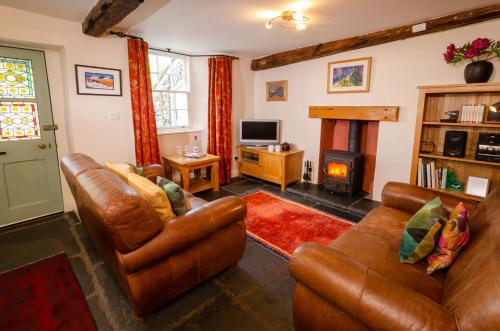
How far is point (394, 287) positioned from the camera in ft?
3.37

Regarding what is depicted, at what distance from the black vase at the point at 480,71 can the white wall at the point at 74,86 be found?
382cm

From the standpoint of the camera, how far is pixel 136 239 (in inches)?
54.4

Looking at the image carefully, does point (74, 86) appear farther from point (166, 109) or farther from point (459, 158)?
point (459, 158)

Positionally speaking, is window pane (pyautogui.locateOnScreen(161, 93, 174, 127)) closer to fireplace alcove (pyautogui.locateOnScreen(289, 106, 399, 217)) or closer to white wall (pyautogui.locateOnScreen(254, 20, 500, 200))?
white wall (pyautogui.locateOnScreen(254, 20, 500, 200))

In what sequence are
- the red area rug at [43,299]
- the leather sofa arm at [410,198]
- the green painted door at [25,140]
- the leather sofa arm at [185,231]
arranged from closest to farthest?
the leather sofa arm at [185,231] → the red area rug at [43,299] → the leather sofa arm at [410,198] → the green painted door at [25,140]

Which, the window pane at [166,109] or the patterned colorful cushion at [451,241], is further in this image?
the window pane at [166,109]

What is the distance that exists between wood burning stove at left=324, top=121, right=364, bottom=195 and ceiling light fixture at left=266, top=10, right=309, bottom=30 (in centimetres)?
162

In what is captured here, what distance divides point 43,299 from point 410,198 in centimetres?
288

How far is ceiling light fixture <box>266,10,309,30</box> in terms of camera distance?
2.54 m

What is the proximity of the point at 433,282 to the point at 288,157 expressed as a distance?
2.86 m

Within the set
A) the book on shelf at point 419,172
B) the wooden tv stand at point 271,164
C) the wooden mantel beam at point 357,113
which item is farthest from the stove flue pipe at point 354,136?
the book on shelf at point 419,172

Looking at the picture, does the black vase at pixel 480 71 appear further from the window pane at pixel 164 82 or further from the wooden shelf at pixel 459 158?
the window pane at pixel 164 82

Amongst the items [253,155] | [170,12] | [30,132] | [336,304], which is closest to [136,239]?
[336,304]

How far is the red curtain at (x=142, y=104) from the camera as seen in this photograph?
323 cm
